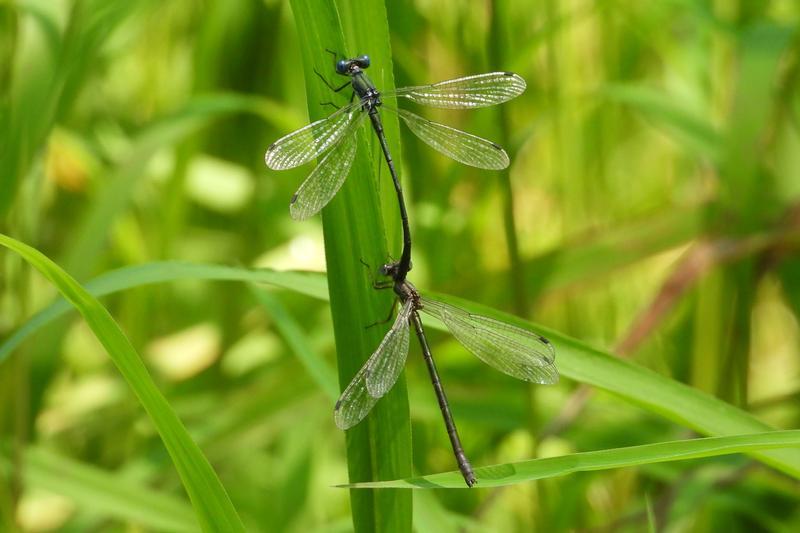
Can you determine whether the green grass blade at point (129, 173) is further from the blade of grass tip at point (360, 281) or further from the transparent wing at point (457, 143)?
the blade of grass tip at point (360, 281)

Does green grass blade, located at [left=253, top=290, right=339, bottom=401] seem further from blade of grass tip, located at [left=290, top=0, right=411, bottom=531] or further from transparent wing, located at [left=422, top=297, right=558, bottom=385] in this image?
blade of grass tip, located at [left=290, top=0, right=411, bottom=531]

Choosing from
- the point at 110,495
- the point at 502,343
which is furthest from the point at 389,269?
the point at 110,495

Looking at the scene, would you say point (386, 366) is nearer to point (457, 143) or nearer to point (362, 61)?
point (362, 61)

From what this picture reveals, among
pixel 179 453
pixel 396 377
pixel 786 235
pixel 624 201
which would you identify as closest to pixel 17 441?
pixel 179 453

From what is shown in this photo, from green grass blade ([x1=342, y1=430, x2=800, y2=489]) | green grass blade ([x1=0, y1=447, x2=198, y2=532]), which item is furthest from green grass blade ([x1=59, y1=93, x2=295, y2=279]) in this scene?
green grass blade ([x1=342, y1=430, x2=800, y2=489])

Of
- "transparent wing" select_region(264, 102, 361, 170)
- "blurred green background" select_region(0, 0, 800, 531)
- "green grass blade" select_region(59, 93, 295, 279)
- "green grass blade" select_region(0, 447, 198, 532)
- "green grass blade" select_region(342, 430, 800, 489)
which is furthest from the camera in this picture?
"green grass blade" select_region(59, 93, 295, 279)

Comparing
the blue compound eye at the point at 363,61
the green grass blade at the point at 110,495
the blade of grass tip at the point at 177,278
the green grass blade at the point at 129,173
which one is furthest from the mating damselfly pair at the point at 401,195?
the green grass blade at the point at 129,173

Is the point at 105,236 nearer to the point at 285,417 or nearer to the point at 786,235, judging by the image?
the point at 285,417
